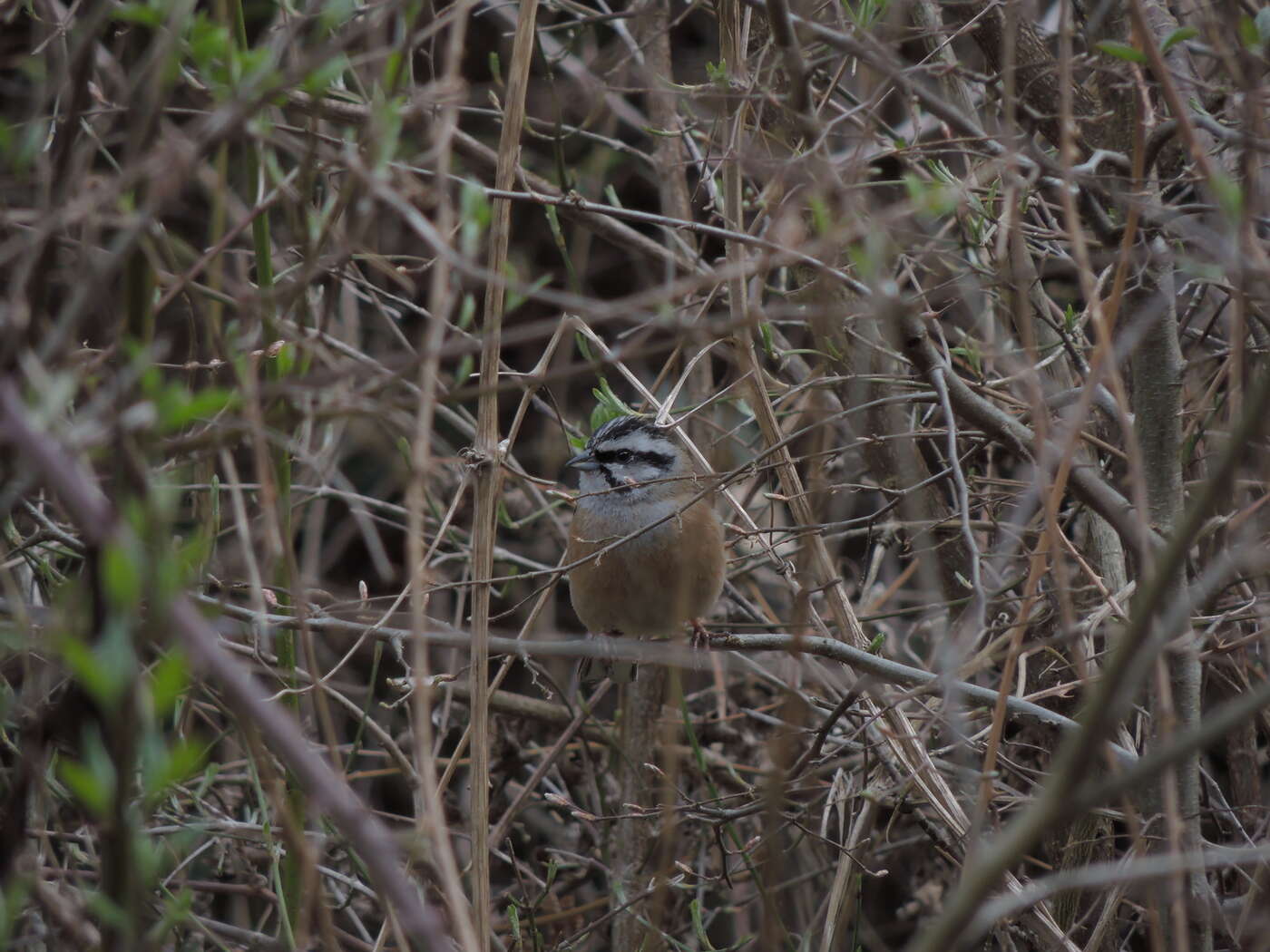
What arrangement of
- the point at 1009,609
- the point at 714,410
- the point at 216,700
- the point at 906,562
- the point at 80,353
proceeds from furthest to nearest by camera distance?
the point at 906,562, the point at 714,410, the point at 1009,609, the point at 216,700, the point at 80,353

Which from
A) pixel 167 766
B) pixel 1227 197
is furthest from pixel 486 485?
pixel 1227 197

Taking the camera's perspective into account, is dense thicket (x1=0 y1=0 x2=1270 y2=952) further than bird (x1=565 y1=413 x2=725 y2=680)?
No

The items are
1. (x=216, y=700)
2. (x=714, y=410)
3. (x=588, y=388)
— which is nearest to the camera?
(x=216, y=700)

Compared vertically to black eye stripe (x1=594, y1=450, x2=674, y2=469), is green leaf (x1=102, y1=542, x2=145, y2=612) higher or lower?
higher

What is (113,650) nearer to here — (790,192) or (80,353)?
(80,353)

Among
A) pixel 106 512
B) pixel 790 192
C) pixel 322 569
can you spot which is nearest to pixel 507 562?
pixel 322 569

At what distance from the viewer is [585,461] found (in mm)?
4688

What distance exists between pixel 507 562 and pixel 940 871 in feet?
7.02

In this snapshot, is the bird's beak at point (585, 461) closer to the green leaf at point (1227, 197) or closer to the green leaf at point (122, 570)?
the green leaf at point (1227, 197)

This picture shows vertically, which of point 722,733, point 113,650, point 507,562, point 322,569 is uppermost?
point 113,650

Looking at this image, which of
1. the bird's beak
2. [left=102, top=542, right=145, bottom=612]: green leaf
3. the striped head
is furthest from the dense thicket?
the bird's beak

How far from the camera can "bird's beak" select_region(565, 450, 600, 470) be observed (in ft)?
15.2

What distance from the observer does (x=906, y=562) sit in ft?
18.7

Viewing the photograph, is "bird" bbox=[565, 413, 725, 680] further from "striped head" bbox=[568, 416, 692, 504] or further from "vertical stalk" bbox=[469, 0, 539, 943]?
"vertical stalk" bbox=[469, 0, 539, 943]
